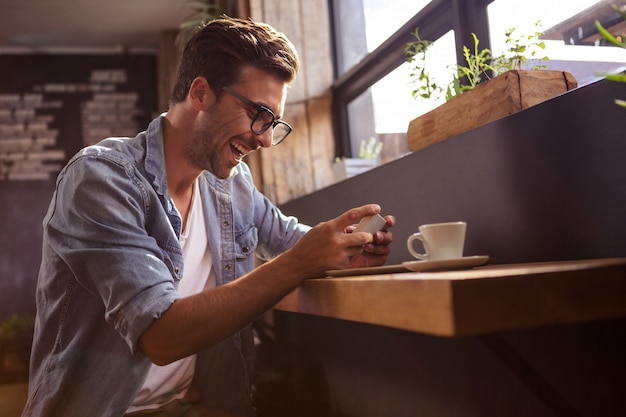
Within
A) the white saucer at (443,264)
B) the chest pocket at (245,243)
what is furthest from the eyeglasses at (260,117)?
the white saucer at (443,264)

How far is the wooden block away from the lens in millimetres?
1312

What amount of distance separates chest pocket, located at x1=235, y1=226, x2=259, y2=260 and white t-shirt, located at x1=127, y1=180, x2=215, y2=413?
95 millimetres

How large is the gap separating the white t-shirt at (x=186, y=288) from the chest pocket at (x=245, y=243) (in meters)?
0.10

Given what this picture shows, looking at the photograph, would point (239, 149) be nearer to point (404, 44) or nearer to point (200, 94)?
point (200, 94)

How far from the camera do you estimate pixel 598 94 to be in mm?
1066

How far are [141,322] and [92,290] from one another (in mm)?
282

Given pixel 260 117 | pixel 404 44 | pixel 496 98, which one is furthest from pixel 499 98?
pixel 404 44

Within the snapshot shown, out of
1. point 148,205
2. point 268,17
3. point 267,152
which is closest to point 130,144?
point 148,205

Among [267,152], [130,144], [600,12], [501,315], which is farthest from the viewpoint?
[267,152]

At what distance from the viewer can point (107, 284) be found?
1.24 meters

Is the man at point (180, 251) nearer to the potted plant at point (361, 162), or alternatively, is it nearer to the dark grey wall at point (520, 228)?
the dark grey wall at point (520, 228)

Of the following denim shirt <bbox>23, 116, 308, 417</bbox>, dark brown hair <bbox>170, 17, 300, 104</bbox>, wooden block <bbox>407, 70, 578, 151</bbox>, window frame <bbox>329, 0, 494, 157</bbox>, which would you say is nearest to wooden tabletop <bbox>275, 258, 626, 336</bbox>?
denim shirt <bbox>23, 116, 308, 417</bbox>

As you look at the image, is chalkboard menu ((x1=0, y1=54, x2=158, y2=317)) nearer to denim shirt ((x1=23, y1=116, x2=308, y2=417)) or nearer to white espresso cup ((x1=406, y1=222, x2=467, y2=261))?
denim shirt ((x1=23, y1=116, x2=308, y2=417))

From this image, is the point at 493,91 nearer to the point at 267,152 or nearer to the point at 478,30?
the point at 478,30
